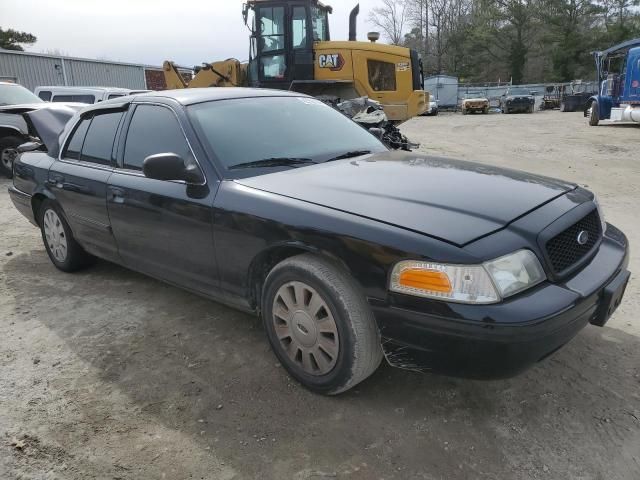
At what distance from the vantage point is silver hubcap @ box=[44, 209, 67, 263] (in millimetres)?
4387

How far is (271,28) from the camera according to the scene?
1058 cm

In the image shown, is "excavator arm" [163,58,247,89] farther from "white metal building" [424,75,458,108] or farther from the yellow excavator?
"white metal building" [424,75,458,108]

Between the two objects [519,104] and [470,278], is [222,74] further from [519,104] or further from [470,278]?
[519,104]

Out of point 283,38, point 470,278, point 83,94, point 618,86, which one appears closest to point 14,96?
point 83,94

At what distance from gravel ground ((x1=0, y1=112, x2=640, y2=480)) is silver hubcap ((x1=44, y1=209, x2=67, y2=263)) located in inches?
33.6

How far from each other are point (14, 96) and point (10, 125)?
82 cm

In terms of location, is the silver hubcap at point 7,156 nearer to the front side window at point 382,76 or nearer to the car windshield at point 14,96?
the car windshield at point 14,96

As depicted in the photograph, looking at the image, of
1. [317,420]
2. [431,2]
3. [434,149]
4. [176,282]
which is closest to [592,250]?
[317,420]

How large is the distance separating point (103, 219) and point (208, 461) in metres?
2.20

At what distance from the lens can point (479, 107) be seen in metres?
34.2

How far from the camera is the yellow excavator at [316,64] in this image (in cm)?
1050

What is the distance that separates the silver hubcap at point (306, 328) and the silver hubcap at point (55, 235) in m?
2.67

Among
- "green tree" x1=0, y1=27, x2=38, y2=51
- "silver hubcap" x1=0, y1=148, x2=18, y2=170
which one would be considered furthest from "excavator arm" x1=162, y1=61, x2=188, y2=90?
"green tree" x1=0, y1=27, x2=38, y2=51

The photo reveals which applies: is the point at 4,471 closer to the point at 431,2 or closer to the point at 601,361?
the point at 601,361
